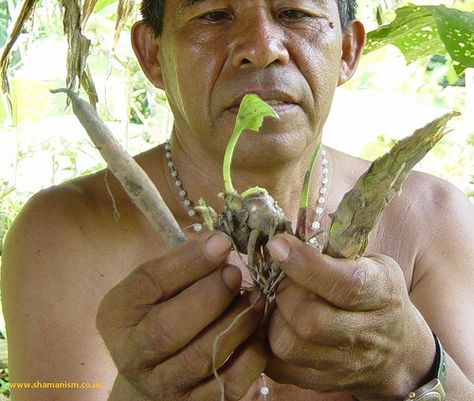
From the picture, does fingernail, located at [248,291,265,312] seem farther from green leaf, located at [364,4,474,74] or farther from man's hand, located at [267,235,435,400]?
green leaf, located at [364,4,474,74]

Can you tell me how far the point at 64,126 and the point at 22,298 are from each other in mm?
1508

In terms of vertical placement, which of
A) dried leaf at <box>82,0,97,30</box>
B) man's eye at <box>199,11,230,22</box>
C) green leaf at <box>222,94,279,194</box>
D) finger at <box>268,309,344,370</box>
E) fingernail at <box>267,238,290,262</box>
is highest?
green leaf at <box>222,94,279,194</box>

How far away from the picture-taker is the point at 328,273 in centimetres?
96

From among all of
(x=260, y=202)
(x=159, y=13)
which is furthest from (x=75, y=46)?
(x=260, y=202)

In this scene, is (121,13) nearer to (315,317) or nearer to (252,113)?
(252,113)

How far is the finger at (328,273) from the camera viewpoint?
956 millimetres

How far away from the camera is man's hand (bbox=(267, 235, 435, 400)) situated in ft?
3.16

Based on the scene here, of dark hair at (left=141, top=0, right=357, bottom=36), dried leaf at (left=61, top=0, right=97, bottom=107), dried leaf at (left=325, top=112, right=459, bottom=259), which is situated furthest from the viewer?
dark hair at (left=141, top=0, right=357, bottom=36)

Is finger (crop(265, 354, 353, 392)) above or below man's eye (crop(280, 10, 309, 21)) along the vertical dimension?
below

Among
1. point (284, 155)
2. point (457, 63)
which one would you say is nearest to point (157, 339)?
point (284, 155)

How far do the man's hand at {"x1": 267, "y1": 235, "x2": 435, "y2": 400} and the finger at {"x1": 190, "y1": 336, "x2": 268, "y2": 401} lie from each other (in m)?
0.03

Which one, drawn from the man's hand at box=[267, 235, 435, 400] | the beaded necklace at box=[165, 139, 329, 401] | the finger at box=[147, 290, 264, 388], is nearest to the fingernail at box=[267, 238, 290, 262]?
the man's hand at box=[267, 235, 435, 400]

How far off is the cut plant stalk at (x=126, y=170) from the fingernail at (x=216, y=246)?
0.11 meters

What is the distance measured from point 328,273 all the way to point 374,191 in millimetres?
117
